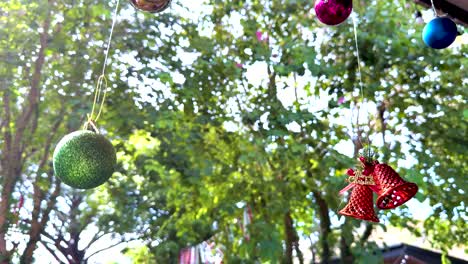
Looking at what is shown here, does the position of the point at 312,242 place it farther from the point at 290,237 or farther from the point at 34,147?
the point at 34,147

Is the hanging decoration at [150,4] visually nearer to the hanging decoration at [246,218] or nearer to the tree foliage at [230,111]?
the tree foliage at [230,111]

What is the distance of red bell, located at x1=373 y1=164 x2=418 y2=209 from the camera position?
102 cm

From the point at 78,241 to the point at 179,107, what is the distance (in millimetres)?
1018

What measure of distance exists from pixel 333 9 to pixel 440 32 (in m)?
Answer: 0.24

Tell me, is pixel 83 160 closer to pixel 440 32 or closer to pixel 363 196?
pixel 363 196

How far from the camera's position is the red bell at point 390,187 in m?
1.02

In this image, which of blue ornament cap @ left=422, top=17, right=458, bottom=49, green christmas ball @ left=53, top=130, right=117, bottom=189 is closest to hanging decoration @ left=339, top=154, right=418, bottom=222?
blue ornament cap @ left=422, top=17, right=458, bottom=49

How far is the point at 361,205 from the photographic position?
1088 millimetres

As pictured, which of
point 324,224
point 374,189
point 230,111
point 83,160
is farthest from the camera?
point 324,224

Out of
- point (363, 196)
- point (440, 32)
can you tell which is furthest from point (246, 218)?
point (440, 32)

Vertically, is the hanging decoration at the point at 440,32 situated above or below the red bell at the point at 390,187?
above

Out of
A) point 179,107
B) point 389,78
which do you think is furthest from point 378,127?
point 179,107

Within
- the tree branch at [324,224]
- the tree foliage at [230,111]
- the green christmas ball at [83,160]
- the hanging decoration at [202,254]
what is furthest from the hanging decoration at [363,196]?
the hanging decoration at [202,254]

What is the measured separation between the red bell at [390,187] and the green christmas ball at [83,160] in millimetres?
508
